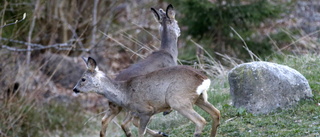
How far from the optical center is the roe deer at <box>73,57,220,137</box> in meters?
6.52

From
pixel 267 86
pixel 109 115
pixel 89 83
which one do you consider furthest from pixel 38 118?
pixel 267 86

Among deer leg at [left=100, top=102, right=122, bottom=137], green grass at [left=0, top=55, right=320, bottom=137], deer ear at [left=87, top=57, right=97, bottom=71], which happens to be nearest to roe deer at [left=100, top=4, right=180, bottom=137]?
deer leg at [left=100, top=102, right=122, bottom=137]

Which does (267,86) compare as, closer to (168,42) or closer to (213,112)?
(213,112)

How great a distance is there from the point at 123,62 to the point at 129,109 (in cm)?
1139

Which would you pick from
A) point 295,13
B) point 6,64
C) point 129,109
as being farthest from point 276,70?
point 295,13

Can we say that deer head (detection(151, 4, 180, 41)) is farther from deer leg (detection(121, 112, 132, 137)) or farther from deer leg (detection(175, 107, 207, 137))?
deer leg (detection(175, 107, 207, 137))

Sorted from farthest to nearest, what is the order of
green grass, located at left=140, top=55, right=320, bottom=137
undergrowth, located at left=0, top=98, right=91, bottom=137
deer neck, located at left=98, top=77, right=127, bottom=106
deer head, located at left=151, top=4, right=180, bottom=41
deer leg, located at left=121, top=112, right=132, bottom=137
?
undergrowth, located at left=0, top=98, right=91, bottom=137 → deer head, located at left=151, top=4, right=180, bottom=41 → deer leg, located at left=121, top=112, right=132, bottom=137 → deer neck, located at left=98, top=77, right=127, bottom=106 → green grass, located at left=140, top=55, right=320, bottom=137

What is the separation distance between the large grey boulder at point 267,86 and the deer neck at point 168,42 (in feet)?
5.48

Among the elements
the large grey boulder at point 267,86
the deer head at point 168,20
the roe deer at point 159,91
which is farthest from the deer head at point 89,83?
the deer head at point 168,20

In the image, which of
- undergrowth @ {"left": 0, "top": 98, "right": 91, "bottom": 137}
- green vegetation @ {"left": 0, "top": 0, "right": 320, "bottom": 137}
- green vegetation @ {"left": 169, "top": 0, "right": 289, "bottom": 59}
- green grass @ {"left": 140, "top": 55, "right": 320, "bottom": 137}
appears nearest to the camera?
green grass @ {"left": 140, "top": 55, "right": 320, "bottom": 137}

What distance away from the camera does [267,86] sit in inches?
296

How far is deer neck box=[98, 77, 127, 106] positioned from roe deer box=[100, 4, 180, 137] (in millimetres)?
390

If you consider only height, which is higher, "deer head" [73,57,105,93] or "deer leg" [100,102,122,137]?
"deer head" [73,57,105,93]

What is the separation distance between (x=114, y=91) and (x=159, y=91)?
678 mm
